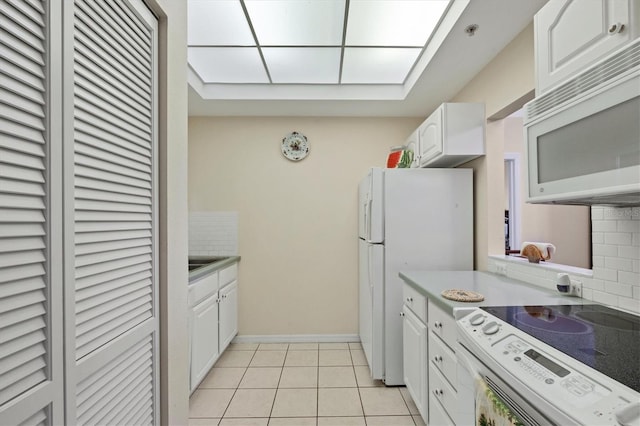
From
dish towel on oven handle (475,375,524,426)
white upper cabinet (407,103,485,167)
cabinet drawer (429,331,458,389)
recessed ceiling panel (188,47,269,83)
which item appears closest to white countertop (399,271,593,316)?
cabinet drawer (429,331,458,389)

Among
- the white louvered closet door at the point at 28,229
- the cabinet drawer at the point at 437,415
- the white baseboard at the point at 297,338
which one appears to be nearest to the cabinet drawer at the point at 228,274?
the white baseboard at the point at 297,338

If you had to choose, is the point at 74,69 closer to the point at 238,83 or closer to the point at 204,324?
the point at 204,324

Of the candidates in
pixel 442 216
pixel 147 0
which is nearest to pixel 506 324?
pixel 442 216

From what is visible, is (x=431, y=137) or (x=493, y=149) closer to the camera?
(x=493, y=149)

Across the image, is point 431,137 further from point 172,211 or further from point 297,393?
point 297,393

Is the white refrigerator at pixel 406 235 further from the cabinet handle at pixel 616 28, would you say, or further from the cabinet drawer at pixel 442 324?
the cabinet handle at pixel 616 28

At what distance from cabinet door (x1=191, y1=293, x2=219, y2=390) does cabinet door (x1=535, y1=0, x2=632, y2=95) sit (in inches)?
91.8

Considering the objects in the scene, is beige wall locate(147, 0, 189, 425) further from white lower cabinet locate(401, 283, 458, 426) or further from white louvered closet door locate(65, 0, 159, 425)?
white lower cabinet locate(401, 283, 458, 426)

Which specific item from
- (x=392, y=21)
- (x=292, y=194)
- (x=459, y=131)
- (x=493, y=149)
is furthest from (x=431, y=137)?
(x=292, y=194)

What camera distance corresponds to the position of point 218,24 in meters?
1.96

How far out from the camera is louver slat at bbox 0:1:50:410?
0.59m

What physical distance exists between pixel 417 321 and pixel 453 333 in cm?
48

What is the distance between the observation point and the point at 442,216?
2.31 meters

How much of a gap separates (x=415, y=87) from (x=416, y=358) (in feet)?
6.88
